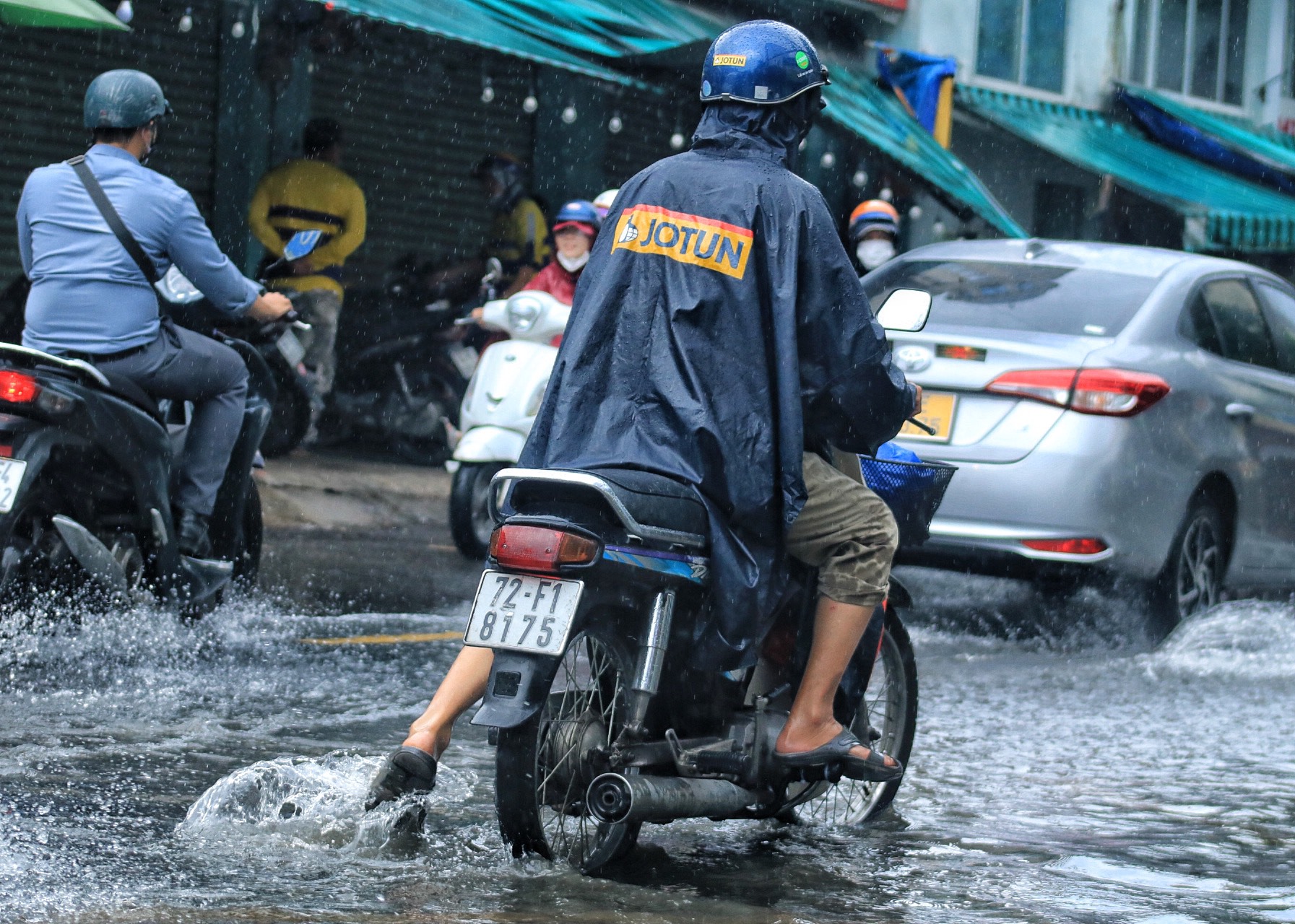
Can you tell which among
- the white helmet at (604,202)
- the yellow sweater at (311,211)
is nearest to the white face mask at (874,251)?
the white helmet at (604,202)

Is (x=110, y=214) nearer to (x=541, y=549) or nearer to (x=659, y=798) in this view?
(x=541, y=549)

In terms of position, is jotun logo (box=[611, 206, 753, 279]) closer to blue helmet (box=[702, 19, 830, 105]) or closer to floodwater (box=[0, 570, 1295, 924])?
blue helmet (box=[702, 19, 830, 105])

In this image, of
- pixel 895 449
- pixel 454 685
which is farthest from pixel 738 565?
pixel 895 449

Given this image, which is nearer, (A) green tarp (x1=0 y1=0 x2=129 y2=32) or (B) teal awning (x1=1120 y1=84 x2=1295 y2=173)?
(A) green tarp (x1=0 y1=0 x2=129 y2=32)

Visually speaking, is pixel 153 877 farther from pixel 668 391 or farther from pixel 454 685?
pixel 668 391

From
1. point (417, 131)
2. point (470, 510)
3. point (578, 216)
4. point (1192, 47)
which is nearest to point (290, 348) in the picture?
point (470, 510)

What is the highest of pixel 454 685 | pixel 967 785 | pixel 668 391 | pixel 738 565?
pixel 668 391

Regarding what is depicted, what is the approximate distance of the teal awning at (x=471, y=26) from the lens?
34.6 feet

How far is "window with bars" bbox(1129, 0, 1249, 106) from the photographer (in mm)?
23734

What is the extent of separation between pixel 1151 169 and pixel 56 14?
13903mm

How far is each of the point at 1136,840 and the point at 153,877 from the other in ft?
7.63

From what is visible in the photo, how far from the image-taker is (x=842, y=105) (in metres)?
15.4

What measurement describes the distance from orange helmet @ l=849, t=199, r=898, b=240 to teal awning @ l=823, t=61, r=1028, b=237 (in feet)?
11.2

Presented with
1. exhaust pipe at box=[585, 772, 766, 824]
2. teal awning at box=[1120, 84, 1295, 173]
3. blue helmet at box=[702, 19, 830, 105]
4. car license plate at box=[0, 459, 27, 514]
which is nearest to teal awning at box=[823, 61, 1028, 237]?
teal awning at box=[1120, 84, 1295, 173]
